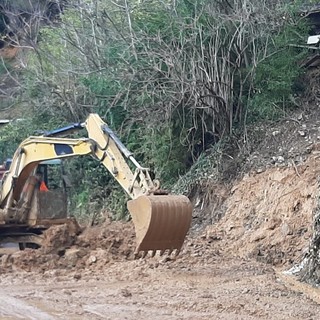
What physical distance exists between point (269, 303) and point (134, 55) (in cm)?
966

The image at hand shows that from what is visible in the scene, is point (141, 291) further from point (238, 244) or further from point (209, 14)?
point (209, 14)

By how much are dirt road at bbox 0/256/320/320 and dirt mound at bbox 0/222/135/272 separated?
21.3 inches

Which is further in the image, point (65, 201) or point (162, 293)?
point (65, 201)

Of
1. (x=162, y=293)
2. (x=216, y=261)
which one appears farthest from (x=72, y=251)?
(x=162, y=293)

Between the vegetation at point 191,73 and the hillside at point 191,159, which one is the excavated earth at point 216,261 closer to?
the hillside at point 191,159

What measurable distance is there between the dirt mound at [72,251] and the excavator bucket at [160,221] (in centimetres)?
169

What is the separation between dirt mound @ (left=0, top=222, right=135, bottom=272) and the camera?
12.8 m

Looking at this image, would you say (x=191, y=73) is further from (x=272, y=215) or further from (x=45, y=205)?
(x=45, y=205)

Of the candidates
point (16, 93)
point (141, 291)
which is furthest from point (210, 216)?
point (16, 93)

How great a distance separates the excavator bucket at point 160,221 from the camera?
10922mm

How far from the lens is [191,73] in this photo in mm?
16625

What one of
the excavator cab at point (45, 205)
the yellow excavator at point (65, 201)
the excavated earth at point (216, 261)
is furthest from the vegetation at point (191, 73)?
the yellow excavator at point (65, 201)

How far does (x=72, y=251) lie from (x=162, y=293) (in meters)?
3.78

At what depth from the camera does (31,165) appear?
1414 centimetres
